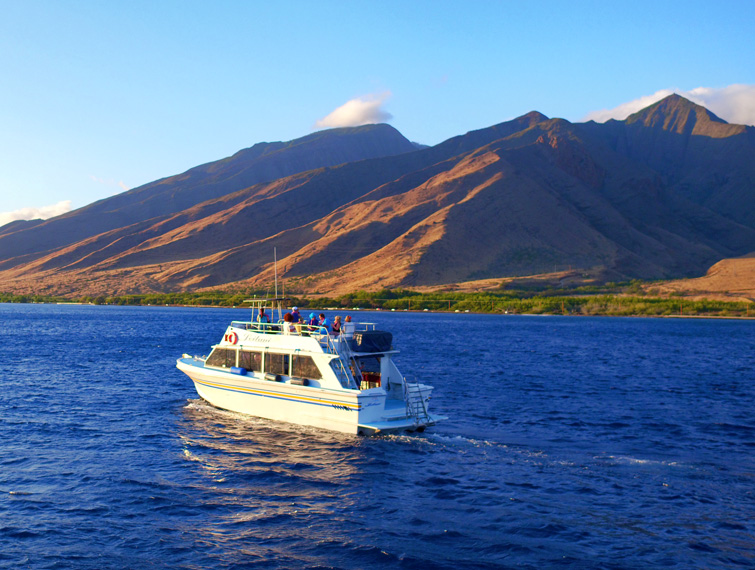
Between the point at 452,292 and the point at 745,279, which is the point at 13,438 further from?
the point at 745,279

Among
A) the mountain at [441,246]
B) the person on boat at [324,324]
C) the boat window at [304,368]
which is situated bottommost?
the boat window at [304,368]

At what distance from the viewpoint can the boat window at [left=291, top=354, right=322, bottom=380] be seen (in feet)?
72.3

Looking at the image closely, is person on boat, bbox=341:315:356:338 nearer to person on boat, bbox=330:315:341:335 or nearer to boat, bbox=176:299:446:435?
boat, bbox=176:299:446:435

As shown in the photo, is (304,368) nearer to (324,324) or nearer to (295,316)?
(324,324)

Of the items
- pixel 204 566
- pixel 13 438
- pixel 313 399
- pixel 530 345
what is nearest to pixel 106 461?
pixel 13 438

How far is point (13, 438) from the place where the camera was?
21.4m

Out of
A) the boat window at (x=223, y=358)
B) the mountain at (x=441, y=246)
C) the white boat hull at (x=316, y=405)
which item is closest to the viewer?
the white boat hull at (x=316, y=405)

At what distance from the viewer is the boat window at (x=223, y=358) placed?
81.8 feet

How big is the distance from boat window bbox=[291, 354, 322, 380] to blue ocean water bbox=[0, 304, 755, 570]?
5.82ft

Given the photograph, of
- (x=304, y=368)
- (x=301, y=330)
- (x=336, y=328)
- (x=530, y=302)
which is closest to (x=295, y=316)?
(x=301, y=330)

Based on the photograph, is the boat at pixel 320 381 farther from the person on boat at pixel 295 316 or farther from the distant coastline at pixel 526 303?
the distant coastline at pixel 526 303

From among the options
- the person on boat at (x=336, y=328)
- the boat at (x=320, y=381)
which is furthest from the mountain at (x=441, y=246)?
the person on boat at (x=336, y=328)

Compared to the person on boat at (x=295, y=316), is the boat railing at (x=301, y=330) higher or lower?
lower

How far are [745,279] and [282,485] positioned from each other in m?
128
